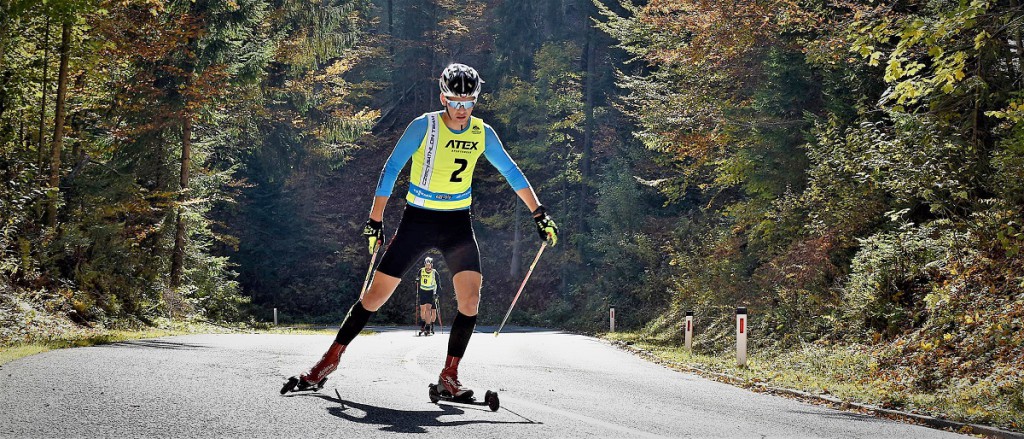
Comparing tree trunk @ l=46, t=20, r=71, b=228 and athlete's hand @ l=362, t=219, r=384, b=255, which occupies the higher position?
tree trunk @ l=46, t=20, r=71, b=228

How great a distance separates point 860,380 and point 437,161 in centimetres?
697

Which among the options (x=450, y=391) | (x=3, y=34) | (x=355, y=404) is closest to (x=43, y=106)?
(x=3, y=34)

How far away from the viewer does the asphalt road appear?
5.93 m

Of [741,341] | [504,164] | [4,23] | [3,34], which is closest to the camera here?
[504,164]

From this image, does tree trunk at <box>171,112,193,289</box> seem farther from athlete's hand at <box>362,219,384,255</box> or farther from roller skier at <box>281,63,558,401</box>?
athlete's hand at <box>362,219,384,255</box>

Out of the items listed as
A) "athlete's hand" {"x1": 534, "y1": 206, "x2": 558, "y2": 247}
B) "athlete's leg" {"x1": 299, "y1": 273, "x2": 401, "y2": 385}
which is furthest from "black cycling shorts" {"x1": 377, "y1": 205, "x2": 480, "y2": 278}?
"athlete's hand" {"x1": 534, "y1": 206, "x2": 558, "y2": 247}

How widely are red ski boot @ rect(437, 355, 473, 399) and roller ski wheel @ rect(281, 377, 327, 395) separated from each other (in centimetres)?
99

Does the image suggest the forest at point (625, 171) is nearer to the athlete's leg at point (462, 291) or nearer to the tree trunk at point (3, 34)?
the tree trunk at point (3, 34)

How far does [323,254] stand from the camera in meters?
45.6

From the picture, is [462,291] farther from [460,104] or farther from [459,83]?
[459,83]

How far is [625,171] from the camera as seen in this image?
35.5 meters

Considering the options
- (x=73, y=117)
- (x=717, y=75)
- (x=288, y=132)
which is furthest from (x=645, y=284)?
(x=73, y=117)

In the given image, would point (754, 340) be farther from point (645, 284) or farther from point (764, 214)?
point (645, 284)

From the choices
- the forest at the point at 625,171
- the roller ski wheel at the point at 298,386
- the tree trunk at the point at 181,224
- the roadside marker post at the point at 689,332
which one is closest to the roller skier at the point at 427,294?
the forest at the point at 625,171
